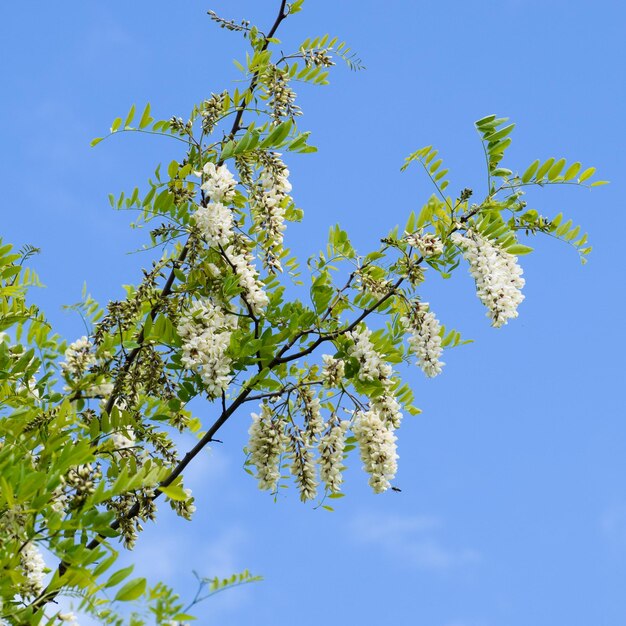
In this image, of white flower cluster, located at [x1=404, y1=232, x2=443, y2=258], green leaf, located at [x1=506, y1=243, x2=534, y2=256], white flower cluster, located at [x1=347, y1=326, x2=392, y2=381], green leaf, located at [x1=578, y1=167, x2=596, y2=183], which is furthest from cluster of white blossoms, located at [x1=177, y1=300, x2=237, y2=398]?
green leaf, located at [x1=578, y1=167, x2=596, y2=183]

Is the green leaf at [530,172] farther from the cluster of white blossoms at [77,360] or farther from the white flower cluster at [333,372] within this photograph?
the cluster of white blossoms at [77,360]

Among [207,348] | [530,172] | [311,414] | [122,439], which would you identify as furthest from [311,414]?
[530,172]

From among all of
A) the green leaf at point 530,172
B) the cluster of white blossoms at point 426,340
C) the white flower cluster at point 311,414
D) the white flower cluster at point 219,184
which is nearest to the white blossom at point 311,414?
the white flower cluster at point 311,414

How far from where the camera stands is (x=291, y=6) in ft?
17.0

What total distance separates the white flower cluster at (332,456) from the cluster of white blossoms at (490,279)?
866mm

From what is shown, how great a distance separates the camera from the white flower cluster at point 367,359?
170 inches

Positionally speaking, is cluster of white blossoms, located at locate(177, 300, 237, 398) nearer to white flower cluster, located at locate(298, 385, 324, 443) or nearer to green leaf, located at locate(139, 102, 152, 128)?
white flower cluster, located at locate(298, 385, 324, 443)

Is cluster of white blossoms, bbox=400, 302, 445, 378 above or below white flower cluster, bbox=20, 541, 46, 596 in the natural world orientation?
above

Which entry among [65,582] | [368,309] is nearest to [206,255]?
[368,309]

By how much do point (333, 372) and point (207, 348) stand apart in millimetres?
582

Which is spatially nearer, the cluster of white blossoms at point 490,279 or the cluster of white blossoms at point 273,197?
the cluster of white blossoms at point 490,279

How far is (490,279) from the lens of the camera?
14.0 ft

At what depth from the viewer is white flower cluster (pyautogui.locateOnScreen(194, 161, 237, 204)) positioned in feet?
14.6

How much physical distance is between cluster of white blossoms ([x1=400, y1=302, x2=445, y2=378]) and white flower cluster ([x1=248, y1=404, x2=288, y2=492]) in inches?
28.0
